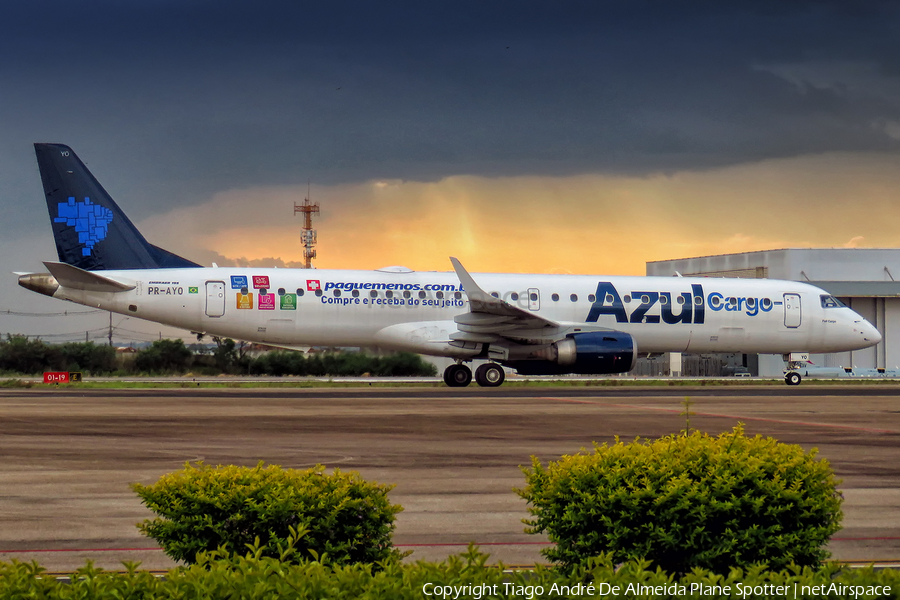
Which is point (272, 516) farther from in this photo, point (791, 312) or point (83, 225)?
point (791, 312)

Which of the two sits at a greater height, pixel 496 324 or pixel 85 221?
pixel 85 221

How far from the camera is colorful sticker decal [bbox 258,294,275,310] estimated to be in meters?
32.7

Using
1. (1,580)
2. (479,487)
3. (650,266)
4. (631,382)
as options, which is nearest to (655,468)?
(1,580)

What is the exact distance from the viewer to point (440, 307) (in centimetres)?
3441

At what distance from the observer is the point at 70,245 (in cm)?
3306

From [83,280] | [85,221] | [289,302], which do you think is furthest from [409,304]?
[85,221]

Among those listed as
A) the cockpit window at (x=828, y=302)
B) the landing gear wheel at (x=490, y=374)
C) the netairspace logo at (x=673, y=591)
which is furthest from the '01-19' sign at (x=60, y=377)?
the netairspace logo at (x=673, y=591)

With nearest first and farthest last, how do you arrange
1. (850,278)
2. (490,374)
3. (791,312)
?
(490,374)
(791,312)
(850,278)

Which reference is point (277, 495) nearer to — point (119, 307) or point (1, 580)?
point (1, 580)

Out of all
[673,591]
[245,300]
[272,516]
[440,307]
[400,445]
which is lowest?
[400,445]

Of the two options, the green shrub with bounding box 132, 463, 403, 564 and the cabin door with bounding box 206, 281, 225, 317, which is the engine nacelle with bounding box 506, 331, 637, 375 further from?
the green shrub with bounding box 132, 463, 403, 564

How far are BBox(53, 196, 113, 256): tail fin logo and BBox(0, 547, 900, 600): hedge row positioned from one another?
1195 inches

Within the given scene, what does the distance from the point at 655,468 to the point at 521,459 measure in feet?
27.3

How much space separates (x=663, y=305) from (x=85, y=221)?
70.6ft
